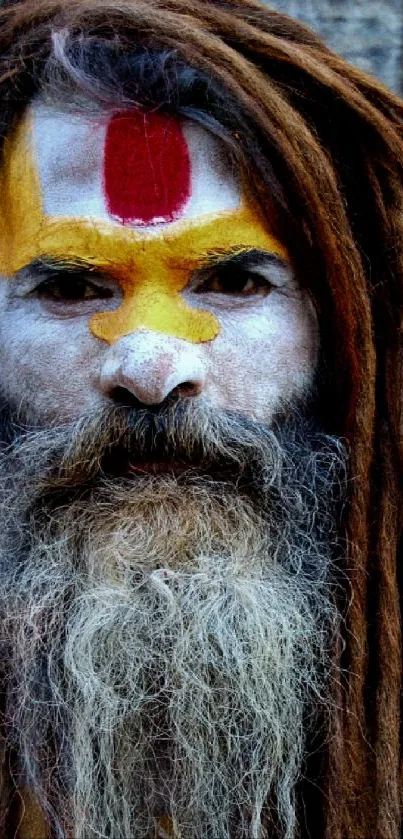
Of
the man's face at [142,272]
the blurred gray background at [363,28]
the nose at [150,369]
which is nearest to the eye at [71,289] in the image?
the man's face at [142,272]

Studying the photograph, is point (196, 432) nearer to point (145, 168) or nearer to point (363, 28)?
point (145, 168)

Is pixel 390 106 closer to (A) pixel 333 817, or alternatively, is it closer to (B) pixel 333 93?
(B) pixel 333 93

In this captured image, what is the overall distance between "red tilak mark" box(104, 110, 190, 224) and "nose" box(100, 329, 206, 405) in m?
0.19

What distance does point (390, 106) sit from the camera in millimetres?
1850

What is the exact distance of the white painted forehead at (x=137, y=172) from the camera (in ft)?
5.64

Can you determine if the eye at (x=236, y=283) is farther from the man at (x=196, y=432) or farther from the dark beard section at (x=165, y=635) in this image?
the dark beard section at (x=165, y=635)

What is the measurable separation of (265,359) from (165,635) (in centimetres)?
42

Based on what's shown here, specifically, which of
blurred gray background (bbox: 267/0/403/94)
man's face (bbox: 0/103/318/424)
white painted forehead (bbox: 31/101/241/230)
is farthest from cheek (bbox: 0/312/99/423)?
blurred gray background (bbox: 267/0/403/94)

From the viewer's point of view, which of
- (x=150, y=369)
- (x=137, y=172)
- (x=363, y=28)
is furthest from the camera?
A: (x=363, y=28)

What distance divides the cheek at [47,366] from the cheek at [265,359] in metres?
0.18

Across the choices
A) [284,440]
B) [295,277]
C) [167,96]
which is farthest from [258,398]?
[167,96]

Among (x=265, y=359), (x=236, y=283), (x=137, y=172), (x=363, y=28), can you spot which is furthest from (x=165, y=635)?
(x=363, y=28)

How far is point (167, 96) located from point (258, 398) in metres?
0.45

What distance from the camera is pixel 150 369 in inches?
63.8
